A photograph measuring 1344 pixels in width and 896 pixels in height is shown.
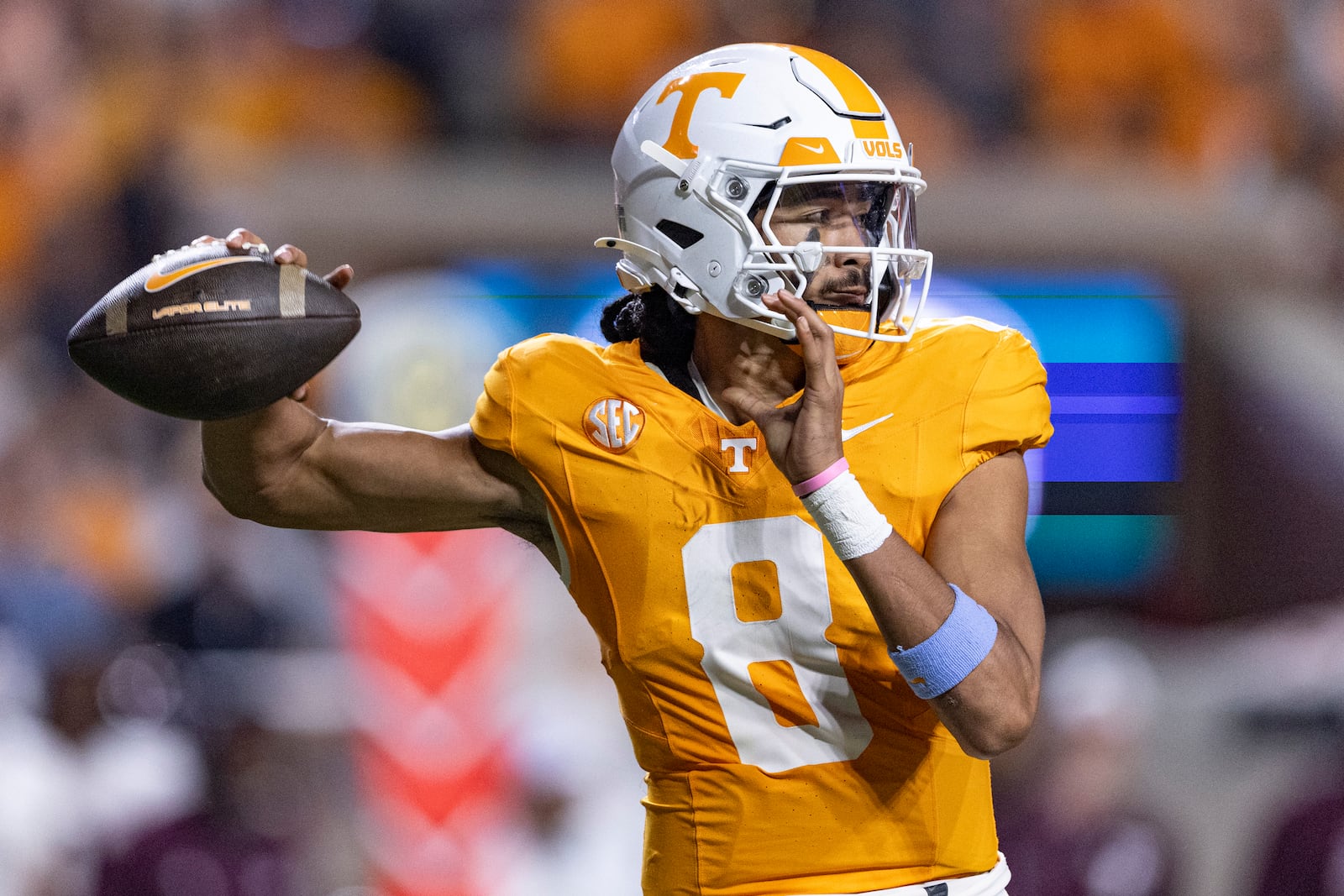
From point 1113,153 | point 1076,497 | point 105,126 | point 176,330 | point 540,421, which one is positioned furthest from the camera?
point 105,126

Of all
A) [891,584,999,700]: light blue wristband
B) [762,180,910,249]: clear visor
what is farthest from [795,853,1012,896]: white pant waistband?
[762,180,910,249]: clear visor

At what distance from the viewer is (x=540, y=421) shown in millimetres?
1835

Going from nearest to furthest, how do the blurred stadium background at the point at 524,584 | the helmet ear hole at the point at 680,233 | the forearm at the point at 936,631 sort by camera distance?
the forearm at the point at 936,631 < the helmet ear hole at the point at 680,233 < the blurred stadium background at the point at 524,584

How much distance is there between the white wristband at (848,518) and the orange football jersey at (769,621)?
173 mm

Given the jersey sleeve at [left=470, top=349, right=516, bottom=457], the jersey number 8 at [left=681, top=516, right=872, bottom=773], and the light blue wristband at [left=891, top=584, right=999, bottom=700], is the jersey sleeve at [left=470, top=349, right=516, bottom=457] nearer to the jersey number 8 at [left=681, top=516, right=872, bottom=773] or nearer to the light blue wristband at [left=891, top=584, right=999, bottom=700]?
the jersey number 8 at [left=681, top=516, right=872, bottom=773]

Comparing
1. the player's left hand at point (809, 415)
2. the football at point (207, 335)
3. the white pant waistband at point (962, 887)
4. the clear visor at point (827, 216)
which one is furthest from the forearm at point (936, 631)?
→ the football at point (207, 335)

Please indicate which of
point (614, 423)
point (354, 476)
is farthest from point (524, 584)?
point (614, 423)

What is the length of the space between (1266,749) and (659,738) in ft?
9.41

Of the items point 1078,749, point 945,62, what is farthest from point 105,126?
point 1078,749

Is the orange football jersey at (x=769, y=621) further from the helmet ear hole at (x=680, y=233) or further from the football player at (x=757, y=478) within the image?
the helmet ear hole at (x=680, y=233)

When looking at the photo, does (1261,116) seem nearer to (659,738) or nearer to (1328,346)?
(1328,346)

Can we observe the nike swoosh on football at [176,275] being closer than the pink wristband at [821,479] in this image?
No

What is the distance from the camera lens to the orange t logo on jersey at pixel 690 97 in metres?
1.88

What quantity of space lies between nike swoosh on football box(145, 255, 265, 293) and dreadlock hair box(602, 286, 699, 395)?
19.8 inches
